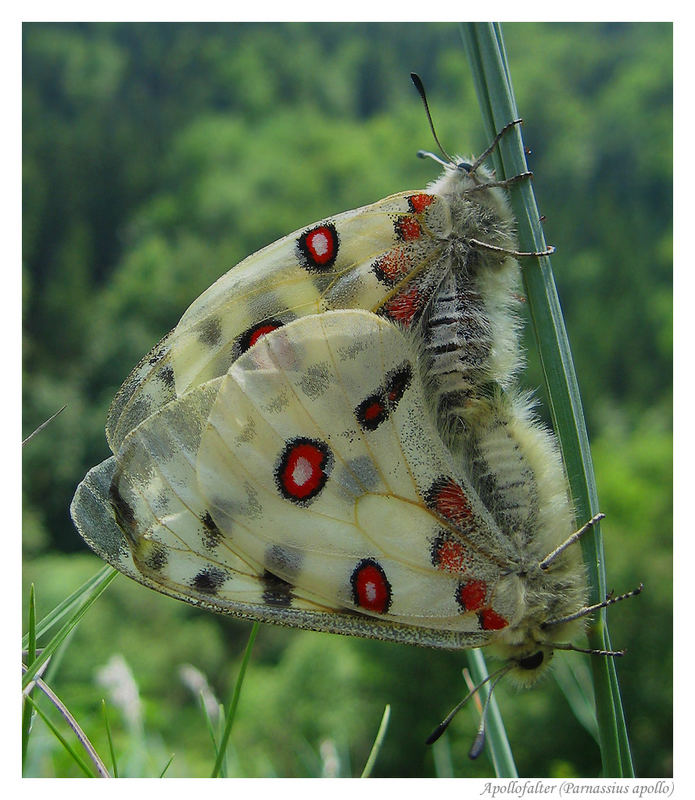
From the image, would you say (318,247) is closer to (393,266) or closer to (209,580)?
(393,266)

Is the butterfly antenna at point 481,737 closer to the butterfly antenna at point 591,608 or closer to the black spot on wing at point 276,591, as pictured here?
the butterfly antenna at point 591,608

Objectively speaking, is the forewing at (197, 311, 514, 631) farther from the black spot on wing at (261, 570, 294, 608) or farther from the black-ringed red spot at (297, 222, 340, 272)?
the black-ringed red spot at (297, 222, 340, 272)

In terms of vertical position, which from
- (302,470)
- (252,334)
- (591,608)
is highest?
(252,334)

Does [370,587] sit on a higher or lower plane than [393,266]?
lower

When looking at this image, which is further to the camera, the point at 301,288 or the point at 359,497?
the point at 301,288

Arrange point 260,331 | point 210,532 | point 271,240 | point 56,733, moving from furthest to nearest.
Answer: point 271,240 < point 260,331 < point 210,532 < point 56,733

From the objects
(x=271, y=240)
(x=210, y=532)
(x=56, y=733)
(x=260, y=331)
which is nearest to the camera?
(x=56, y=733)

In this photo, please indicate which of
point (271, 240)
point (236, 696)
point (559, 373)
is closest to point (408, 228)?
point (559, 373)
